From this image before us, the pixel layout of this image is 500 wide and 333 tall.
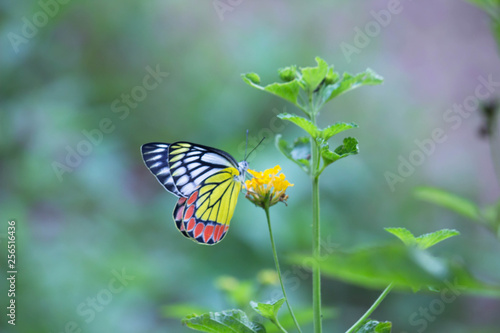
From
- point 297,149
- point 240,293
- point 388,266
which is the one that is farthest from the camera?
point 240,293

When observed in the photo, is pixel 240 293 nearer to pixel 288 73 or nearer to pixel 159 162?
pixel 159 162

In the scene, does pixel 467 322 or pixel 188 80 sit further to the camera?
pixel 188 80

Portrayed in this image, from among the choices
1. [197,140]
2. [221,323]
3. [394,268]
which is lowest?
[394,268]

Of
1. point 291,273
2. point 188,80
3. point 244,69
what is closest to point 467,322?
point 291,273

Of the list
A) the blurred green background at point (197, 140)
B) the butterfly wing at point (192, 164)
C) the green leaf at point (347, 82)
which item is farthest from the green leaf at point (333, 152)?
the blurred green background at point (197, 140)

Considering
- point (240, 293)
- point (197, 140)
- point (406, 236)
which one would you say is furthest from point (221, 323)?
point (197, 140)

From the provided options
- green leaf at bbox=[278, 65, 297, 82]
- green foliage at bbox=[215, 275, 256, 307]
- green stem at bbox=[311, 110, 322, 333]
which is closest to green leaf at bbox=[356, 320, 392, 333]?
green stem at bbox=[311, 110, 322, 333]

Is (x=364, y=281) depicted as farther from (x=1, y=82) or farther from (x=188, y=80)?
(x=188, y=80)

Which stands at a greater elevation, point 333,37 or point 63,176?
point 333,37
